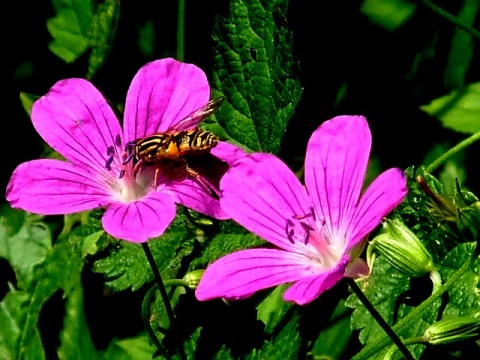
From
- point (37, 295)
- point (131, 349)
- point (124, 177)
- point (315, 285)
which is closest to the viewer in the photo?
point (315, 285)

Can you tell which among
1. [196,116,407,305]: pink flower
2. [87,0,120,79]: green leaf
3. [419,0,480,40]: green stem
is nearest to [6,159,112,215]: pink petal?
[196,116,407,305]: pink flower

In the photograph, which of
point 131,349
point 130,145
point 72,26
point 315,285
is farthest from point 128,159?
point 72,26

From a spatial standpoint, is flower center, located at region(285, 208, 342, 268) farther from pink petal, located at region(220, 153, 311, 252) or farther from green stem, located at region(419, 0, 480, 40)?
green stem, located at region(419, 0, 480, 40)

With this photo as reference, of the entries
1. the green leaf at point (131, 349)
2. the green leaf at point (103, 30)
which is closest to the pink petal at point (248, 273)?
the green leaf at point (131, 349)

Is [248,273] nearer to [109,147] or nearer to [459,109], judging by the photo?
[109,147]

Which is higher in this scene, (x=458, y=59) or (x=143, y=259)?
(x=458, y=59)

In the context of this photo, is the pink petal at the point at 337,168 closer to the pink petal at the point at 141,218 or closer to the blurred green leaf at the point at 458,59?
the pink petal at the point at 141,218
